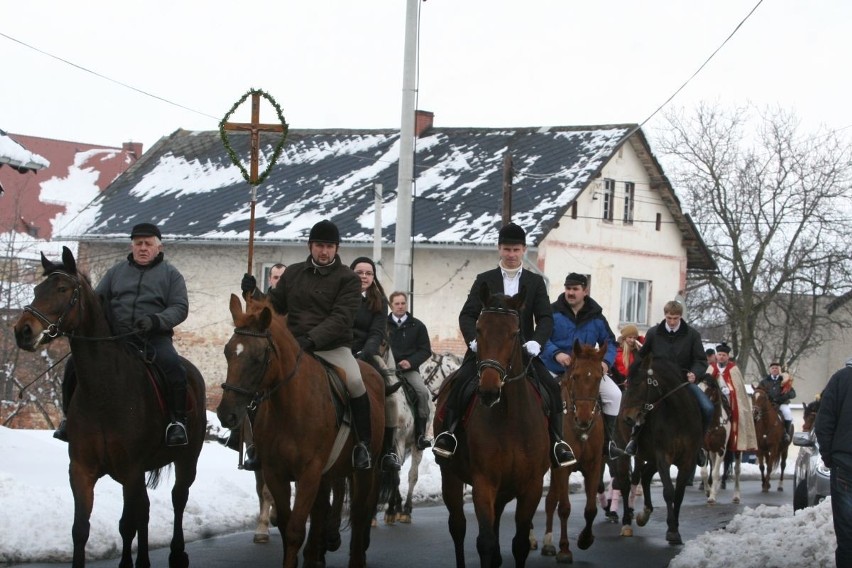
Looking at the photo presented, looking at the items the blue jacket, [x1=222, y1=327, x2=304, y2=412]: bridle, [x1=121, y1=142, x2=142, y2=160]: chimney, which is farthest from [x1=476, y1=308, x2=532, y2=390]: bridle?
[x1=121, y1=142, x2=142, y2=160]: chimney

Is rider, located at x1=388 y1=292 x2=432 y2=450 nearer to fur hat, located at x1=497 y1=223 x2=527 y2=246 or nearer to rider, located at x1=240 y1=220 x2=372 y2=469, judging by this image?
fur hat, located at x1=497 y1=223 x2=527 y2=246

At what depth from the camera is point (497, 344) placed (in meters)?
9.91

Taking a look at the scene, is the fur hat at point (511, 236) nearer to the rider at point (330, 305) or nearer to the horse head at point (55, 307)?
the rider at point (330, 305)

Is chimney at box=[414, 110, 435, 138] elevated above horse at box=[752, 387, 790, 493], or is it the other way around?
chimney at box=[414, 110, 435, 138]

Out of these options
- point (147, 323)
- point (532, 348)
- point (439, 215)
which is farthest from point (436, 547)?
point (439, 215)

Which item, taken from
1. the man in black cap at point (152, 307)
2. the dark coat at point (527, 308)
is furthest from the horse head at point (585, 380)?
the man in black cap at point (152, 307)

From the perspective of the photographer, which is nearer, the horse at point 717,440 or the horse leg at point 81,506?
the horse leg at point 81,506

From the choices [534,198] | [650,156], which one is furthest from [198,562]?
[650,156]

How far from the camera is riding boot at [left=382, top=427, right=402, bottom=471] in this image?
39.3ft

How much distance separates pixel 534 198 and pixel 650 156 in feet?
19.3

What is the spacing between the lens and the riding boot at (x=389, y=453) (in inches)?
472

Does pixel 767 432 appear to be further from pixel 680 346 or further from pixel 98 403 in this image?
pixel 98 403

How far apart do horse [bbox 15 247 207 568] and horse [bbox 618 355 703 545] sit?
6612 mm

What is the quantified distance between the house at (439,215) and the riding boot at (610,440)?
917 inches
